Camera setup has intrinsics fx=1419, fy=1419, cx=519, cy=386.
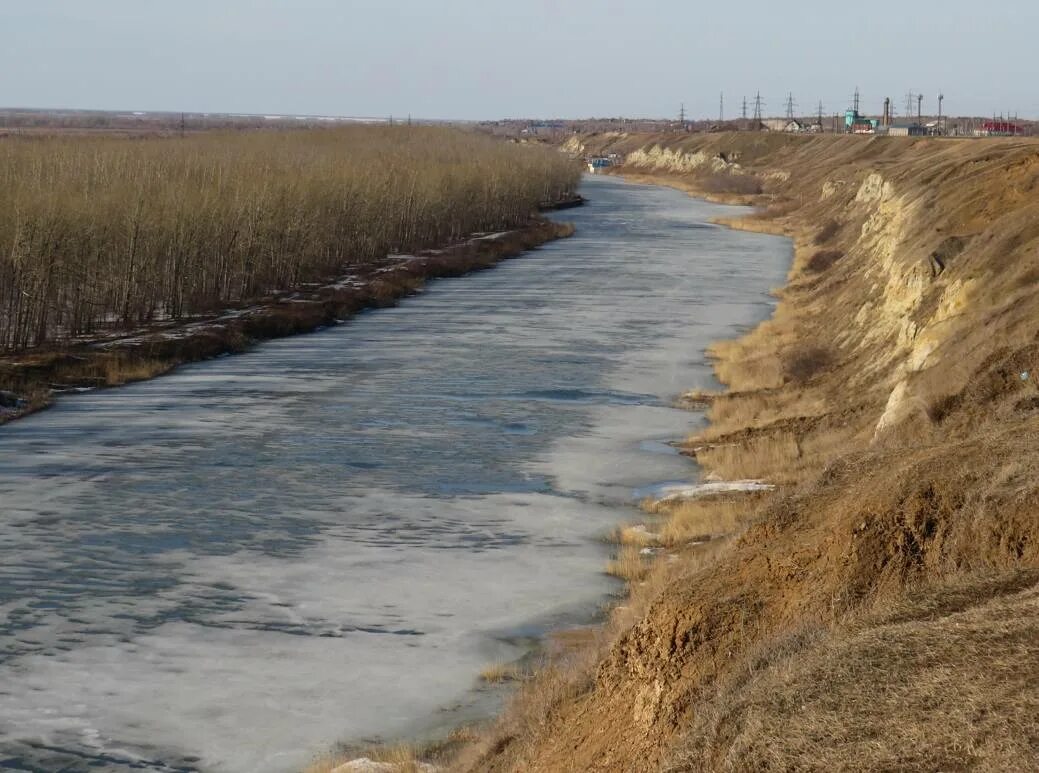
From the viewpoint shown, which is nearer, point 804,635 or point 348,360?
point 804,635

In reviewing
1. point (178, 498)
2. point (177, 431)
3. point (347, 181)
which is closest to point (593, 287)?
point (347, 181)

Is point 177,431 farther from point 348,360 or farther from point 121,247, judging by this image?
point 121,247

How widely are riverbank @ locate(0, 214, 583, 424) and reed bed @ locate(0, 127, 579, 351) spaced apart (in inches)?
47.1

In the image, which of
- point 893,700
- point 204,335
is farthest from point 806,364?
point 893,700

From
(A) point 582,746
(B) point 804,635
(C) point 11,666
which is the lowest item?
(C) point 11,666

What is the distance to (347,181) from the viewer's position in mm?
70000

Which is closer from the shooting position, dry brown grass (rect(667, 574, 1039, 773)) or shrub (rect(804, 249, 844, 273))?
dry brown grass (rect(667, 574, 1039, 773))

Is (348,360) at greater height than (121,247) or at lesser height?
lesser

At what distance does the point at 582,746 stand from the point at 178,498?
642 inches

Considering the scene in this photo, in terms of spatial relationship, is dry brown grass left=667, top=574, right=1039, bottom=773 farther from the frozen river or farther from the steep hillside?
the frozen river

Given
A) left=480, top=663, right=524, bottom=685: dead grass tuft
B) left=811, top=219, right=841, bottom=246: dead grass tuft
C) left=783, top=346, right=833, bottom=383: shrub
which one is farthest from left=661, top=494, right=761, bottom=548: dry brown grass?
left=811, top=219, right=841, bottom=246: dead grass tuft

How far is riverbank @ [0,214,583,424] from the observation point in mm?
38000

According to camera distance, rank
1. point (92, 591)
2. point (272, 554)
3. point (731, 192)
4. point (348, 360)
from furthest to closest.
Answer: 1. point (731, 192)
2. point (348, 360)
3. point (272, 554)
4. point (92, 591)

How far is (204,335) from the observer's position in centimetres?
4606
